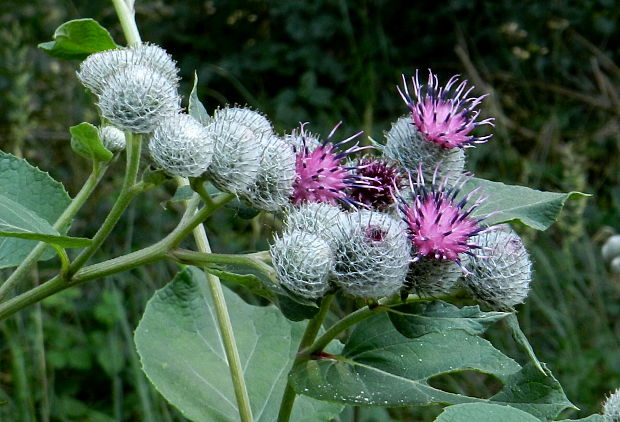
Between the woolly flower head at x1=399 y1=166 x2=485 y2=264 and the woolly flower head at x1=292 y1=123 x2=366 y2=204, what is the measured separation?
11 centimetres

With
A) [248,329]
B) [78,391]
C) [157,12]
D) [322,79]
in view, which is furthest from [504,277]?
[157,12]

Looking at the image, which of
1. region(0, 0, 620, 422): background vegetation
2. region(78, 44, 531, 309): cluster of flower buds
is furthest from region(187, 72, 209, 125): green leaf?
region(0, 0, 620, 422): background vegetation

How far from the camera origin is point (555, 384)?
136 cm

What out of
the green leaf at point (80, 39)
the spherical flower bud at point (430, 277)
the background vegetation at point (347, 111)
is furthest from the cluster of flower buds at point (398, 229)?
the background vegetation at point (347, 111)

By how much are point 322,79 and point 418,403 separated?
5.42 metres

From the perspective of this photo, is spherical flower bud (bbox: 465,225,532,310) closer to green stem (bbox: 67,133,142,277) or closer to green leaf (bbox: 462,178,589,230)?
green leaf (bbox: 462,178,589,230)

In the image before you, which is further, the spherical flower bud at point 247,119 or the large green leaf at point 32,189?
the large green leaf at point 32,189

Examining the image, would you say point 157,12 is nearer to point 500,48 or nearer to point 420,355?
point 500,48

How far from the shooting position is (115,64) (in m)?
1.48

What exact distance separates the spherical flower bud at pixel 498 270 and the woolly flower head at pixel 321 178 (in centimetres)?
24

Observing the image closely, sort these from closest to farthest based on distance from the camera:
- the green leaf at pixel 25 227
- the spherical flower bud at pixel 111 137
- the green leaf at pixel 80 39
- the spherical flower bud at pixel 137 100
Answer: the green leaf at pixel 25 227
the spherical flower bud at pixel 137 100
the green leaf at pixel 80 39
the spherical flower bud at pixel 111 137

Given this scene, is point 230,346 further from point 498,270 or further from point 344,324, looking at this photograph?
point 498,270

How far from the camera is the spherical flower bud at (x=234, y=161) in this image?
51.9 inches

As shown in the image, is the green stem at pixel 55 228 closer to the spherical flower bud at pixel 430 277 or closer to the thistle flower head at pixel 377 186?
the thistle flower head at pixel 377 186
